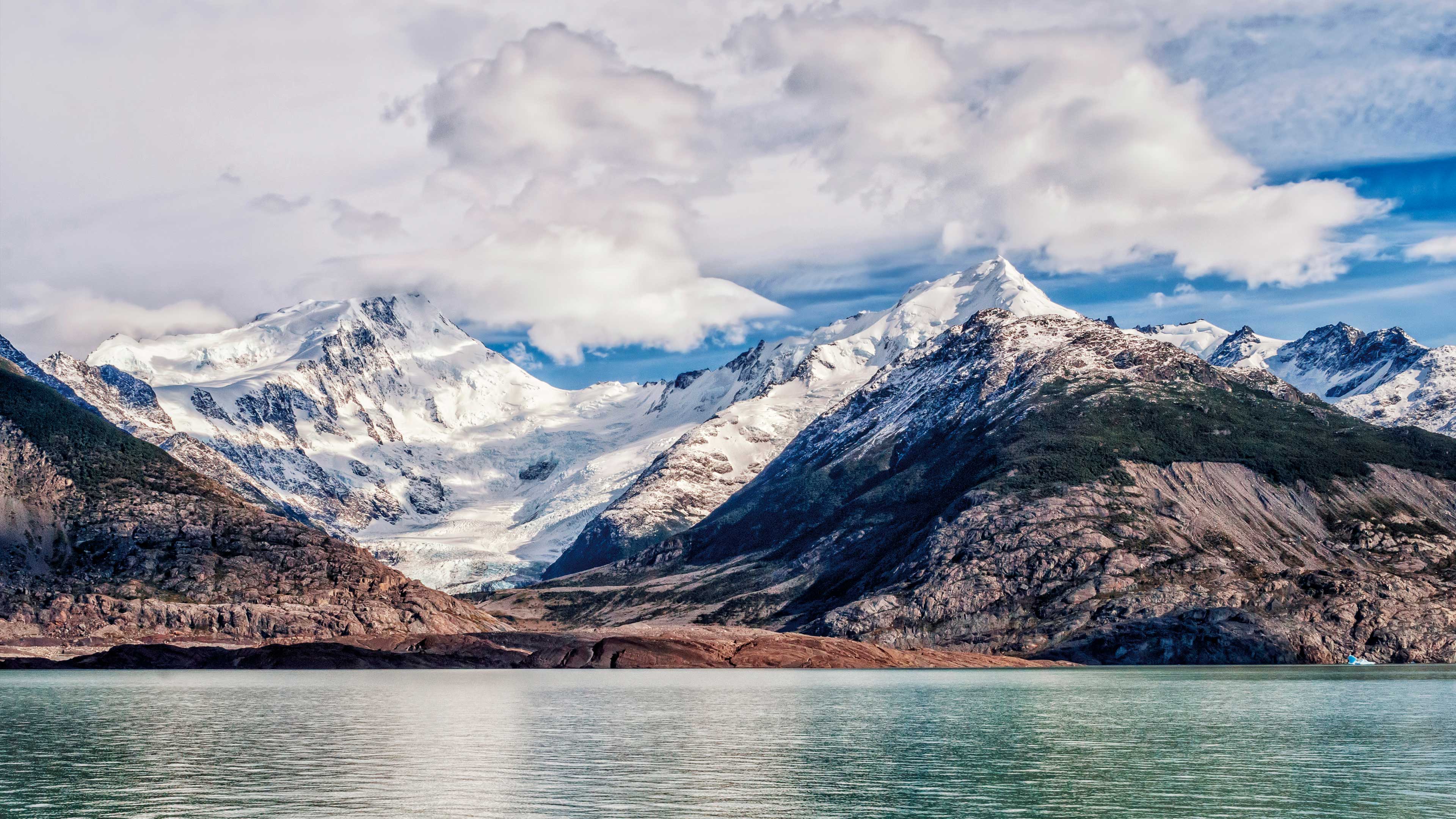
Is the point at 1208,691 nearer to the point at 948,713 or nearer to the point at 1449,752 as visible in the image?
the point at 948,713

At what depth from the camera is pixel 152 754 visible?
92.8m

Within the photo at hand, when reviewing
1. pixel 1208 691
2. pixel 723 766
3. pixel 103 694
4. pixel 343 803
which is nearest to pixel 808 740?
pixel 723 766

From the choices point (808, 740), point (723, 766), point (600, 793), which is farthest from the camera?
point (808, 740)

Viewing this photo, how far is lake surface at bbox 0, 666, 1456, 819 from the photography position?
70500 mm

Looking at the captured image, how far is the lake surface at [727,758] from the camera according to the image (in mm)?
70500

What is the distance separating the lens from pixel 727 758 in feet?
306

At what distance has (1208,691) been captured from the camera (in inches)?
7072

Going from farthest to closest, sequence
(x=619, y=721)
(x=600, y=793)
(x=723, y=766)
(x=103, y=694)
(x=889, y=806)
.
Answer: (x=103, y=694), (x=619, y=721), (x=723, y=766), (x=600, y=793), (x=889, y=806)

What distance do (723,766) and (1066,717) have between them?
5712 cm

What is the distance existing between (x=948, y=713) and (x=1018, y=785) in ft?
210

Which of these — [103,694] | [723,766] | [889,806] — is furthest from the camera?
[103,694]

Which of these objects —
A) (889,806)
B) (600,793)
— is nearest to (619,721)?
(600,793)

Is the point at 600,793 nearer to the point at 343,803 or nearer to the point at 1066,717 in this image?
the point at 343,803

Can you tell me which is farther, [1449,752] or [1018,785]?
[1449,752]
